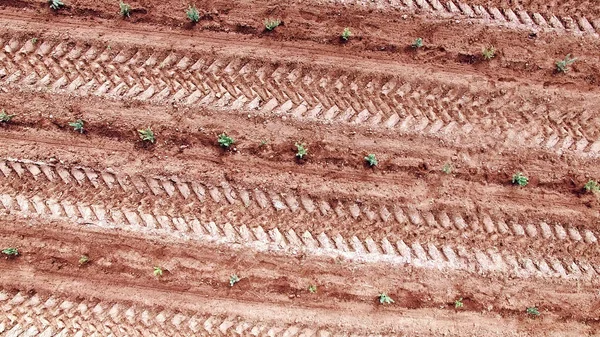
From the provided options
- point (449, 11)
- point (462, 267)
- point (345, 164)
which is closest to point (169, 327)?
point (345, 164)

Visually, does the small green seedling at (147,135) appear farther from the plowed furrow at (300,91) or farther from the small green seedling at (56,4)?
the small green seedling at (56,4)

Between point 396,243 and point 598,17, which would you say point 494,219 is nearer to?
point 396,243

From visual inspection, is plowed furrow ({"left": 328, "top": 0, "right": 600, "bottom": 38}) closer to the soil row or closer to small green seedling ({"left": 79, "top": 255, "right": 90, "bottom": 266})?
the soil row

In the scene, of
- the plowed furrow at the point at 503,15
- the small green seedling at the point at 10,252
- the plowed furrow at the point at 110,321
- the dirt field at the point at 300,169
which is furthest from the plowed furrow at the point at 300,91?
the plowed furrow at the point at 110,321

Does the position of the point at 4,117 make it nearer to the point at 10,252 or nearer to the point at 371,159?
the point at 10,252

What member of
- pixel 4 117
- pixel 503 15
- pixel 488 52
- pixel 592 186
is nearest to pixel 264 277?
pixel 4 117
